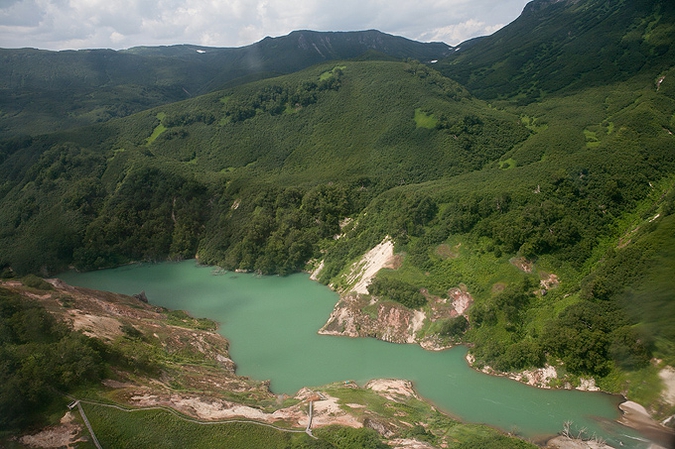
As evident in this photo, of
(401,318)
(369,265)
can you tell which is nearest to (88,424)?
(401,318)

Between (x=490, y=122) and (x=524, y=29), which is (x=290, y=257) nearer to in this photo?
(x=490, y=122)

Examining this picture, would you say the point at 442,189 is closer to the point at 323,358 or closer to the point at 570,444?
the point at 323,358

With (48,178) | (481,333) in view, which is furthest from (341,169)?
(48,178)

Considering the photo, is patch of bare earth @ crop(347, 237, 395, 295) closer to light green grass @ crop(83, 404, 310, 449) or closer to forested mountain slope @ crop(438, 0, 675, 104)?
light green grass @ crop(83, 404, 310, 449)

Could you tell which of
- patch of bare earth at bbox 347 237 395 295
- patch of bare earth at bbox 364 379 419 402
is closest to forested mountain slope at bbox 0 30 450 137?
patch of bare earth at bbox 347 237 395 295

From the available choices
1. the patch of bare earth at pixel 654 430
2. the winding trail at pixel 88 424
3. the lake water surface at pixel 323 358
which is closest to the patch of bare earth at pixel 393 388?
the lake water surface at pixel 323 358

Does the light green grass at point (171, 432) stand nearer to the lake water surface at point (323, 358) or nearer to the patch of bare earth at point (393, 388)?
the patch of bare earth at point (393, 388)

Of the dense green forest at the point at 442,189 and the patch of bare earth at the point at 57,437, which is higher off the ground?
the dense green forest at the point at 442,189
